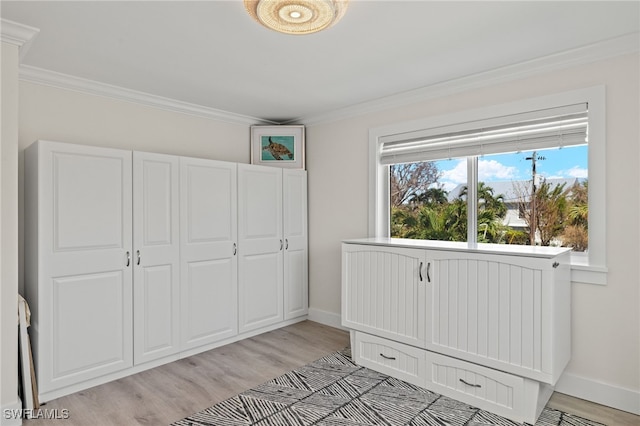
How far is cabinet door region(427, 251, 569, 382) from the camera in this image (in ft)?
7.53

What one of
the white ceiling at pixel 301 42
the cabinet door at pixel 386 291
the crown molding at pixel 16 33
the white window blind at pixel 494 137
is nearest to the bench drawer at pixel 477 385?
the cabinet door at pixel 386 291

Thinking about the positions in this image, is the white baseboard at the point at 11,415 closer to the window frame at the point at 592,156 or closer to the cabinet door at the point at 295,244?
the cabinet door at the point at 295,244

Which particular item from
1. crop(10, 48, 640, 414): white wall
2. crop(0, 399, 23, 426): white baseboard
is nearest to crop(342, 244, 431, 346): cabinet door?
crop(10, 48, 640, 414): white wall

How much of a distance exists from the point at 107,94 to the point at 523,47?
3.32m

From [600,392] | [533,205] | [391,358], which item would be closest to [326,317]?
[391,358]

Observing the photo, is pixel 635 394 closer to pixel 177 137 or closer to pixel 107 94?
pixel 177 137

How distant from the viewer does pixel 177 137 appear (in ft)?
12.5

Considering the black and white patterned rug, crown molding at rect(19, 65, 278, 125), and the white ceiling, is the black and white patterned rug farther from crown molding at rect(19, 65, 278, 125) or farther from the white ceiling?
crown molding at rect(19, 65, 278, 125)

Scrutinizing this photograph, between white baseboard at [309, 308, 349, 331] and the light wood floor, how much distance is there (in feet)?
1.12

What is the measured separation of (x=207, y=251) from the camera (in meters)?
3.53

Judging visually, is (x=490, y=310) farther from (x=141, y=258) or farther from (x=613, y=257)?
(x=141, y=258)

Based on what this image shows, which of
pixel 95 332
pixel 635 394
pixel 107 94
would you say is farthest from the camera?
pixel 107 94

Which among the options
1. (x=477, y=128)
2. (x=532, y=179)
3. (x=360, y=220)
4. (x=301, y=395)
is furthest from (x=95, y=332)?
(x=532, y=179)

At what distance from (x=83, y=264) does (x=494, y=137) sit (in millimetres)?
3313
